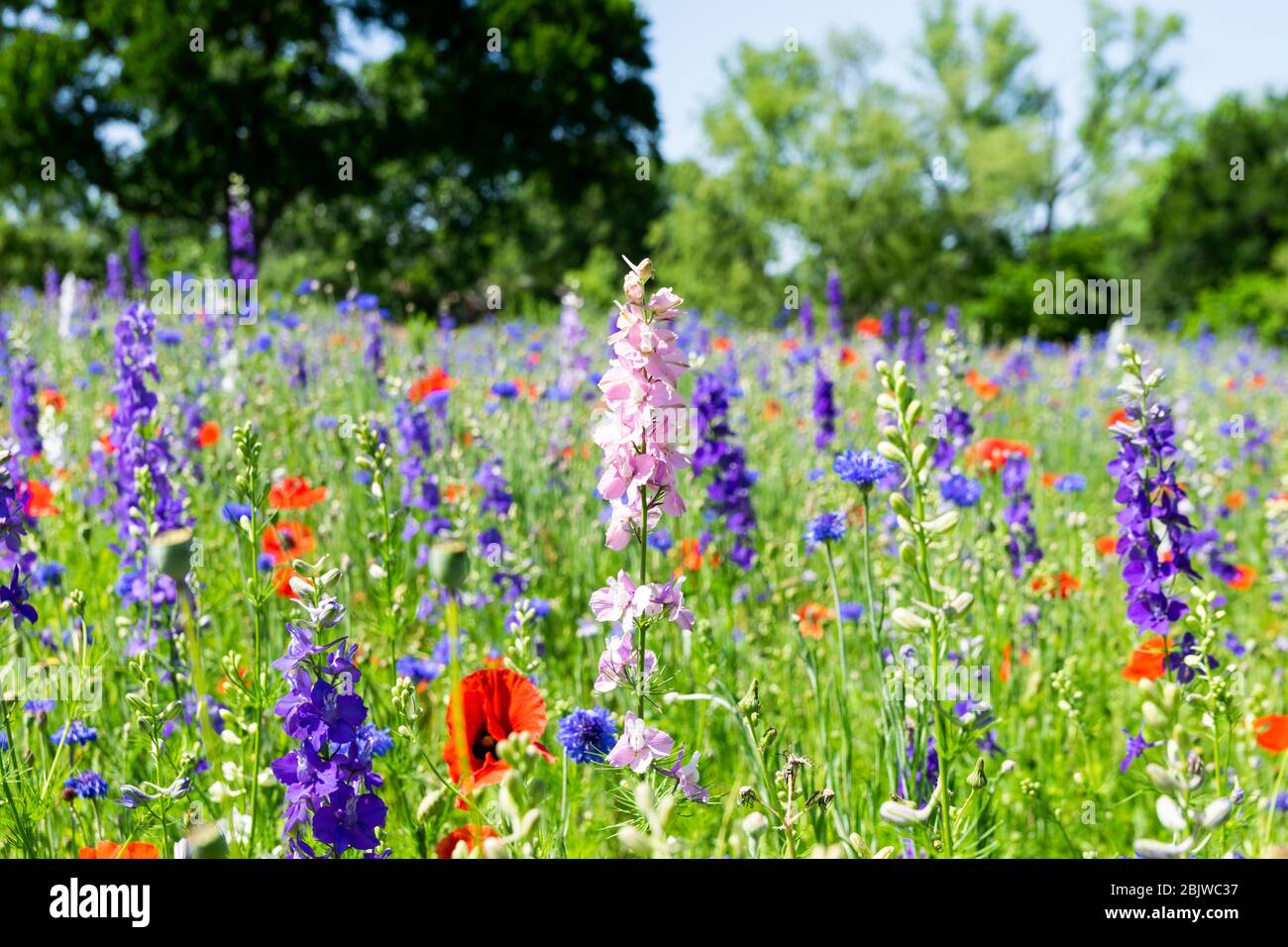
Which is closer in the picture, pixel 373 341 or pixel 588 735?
pixel 588 735

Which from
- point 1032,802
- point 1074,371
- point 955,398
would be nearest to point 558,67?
point 1074,371

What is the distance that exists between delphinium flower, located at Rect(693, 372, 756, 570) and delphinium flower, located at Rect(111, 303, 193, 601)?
4.47 feet

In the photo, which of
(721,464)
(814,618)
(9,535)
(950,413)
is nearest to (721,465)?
(721,464)

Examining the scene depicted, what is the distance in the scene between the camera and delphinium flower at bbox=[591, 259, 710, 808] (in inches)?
41.1

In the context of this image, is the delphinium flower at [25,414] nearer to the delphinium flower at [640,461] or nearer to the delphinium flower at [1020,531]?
the delphinium flower at [640,461]

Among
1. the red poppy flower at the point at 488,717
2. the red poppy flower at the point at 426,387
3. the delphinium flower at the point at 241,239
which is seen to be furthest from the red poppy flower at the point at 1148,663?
the delphinium flower at the point at 241,239

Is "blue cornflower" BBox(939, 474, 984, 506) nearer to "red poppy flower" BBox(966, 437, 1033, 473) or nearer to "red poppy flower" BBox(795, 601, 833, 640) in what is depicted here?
"red poppy flower" BBox(966, 437, 1033, 473)

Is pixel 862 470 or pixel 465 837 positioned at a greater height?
pixel 862 470

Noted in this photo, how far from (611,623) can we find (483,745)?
1.35 meters

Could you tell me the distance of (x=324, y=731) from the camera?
109 centimetres

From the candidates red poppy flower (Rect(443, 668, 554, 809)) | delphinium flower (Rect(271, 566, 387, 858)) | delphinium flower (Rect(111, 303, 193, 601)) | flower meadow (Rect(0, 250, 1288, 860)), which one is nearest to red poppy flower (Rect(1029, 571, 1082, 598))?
flower meadow (Rect(0, 250, 1288, 860))

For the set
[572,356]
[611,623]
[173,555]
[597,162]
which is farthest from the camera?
[597,162]

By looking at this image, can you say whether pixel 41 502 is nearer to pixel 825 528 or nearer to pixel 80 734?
pixel 80 734

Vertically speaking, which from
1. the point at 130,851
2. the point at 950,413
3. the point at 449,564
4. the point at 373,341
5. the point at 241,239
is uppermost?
the point at 241,239
